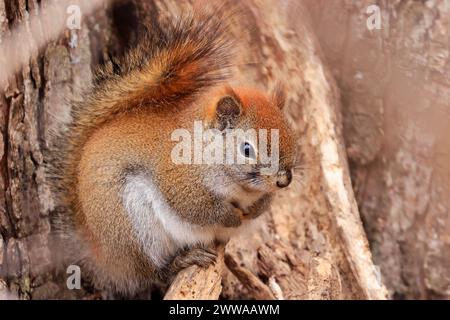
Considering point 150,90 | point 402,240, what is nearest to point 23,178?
point 150,90

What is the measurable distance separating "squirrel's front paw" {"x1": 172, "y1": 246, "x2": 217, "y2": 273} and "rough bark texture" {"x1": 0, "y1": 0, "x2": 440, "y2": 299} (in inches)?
11.3

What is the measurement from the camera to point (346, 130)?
9.32ft

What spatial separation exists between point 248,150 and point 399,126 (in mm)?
903

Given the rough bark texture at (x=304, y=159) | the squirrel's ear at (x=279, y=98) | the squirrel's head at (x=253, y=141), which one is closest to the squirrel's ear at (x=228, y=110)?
the squirrel's head at (x=253, y=141)

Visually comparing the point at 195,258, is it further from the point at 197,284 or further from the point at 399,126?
the point at 399,126

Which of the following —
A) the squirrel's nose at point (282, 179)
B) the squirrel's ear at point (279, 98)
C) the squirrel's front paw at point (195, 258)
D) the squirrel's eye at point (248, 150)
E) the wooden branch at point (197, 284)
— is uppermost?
the squirrel's ear at point (279, 98)

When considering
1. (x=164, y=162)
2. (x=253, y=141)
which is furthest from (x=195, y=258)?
(x=253, y=141)

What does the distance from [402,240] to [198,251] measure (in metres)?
0.97

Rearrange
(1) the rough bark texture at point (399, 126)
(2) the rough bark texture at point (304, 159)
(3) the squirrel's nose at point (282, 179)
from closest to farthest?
(3) the squirrel's nose at point (282, 179) → (2) the rough bark texture at point (304, 159) → (1) the rough bark texture at point (399, 126)

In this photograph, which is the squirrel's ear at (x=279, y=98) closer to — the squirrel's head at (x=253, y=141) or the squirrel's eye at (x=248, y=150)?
the squirrel's head at (x=253, y=141)

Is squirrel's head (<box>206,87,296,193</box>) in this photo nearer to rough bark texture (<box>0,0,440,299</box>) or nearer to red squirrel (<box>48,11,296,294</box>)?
red squirrel (<box>48,11,296,294</box>)

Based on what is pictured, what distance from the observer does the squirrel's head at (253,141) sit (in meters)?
2.05

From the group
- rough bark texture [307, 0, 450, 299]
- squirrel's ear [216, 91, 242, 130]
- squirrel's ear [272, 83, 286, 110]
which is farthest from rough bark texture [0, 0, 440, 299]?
squirrel's ear [216, 91, 242, 130]

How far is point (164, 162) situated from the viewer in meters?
2.18
